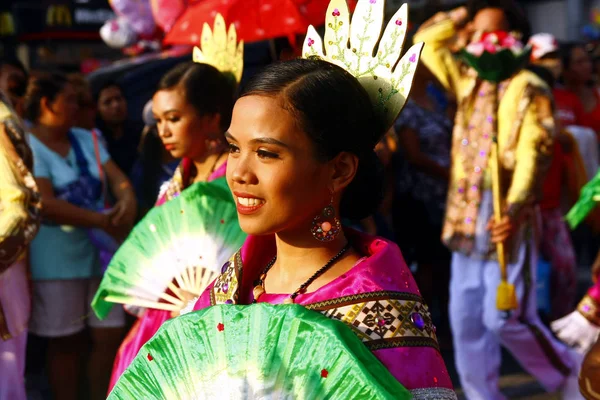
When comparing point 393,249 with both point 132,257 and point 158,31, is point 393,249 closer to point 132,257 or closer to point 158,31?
point 132,257

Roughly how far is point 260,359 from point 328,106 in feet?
1.95

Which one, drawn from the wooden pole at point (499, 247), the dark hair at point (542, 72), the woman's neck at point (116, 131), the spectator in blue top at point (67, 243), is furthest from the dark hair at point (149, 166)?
the dark hair at point (542, 72)

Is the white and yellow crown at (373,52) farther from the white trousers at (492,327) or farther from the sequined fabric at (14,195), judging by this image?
the white trousers at (492,327)

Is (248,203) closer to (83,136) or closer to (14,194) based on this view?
(14,194)

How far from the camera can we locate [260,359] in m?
2.29

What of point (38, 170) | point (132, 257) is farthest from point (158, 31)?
point (132, 257)

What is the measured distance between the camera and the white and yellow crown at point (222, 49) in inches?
169

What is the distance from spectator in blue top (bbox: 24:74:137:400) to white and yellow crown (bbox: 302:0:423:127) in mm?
3207

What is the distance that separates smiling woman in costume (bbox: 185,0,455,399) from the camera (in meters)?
2.39

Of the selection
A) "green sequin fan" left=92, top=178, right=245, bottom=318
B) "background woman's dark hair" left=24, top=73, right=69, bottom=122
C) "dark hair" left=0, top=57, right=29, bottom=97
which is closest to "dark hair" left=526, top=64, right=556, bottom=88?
"background woman's dark hair" left=24, top=73, right=69, bottom=122

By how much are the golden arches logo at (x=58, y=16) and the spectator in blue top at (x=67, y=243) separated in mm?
8137

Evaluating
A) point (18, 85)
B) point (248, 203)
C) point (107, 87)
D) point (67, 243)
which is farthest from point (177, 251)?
point (107, 87)

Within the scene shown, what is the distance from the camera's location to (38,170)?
5.75m

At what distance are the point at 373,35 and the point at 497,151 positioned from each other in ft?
10.0
